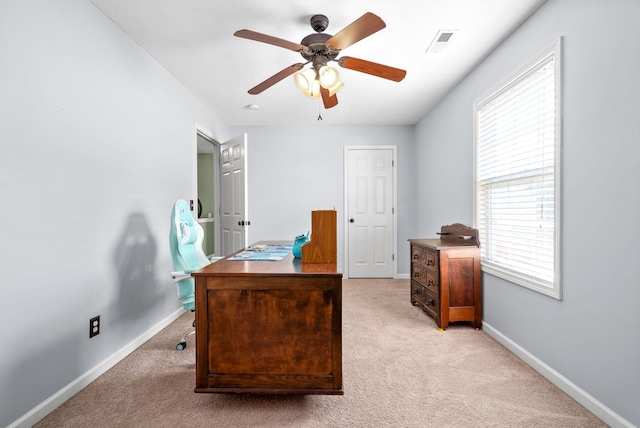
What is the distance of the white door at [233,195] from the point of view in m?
3.81

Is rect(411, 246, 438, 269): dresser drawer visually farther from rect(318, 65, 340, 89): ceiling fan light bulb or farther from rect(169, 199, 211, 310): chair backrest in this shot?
rect(169, 199, 211, 310): chair backrest

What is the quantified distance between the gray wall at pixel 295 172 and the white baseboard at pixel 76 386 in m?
2.55

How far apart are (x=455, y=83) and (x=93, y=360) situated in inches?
163

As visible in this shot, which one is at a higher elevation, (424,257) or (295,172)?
(295,172)

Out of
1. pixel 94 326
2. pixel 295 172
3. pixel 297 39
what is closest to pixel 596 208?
pixel 297 39

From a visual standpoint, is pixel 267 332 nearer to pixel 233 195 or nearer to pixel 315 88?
pixel 315 88

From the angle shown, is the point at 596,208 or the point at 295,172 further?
the point at 295,172

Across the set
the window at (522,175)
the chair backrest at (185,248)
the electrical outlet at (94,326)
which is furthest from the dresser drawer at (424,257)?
the electrical outlet at (94,326)

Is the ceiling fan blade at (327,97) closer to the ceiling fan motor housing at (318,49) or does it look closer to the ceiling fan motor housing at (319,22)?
the ceiling fan motor housing at (318,49)

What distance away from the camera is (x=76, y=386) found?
1888 mm

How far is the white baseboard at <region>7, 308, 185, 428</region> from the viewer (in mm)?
1583

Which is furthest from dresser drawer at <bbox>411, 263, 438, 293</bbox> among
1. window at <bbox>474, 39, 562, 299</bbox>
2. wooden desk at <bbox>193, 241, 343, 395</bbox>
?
wooden desk at <bbox>193, 241, 343, 395</bbox>

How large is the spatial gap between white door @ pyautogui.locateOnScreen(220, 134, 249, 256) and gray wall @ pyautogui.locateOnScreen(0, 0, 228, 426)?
1074 mm

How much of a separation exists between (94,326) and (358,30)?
257 centimetres
